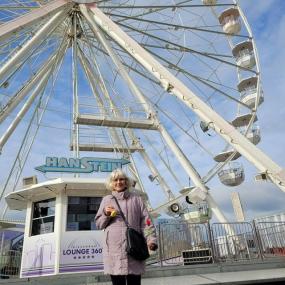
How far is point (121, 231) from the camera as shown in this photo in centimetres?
369

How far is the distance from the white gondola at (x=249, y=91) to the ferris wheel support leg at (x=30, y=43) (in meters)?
9.19

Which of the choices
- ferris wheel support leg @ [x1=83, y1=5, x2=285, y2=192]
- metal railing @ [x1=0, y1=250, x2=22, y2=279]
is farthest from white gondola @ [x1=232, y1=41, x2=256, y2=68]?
metal railing @ [x1=0, y1=250, x2=22, y2=279]

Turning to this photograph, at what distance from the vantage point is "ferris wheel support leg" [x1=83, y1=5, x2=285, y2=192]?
1049 centimetres

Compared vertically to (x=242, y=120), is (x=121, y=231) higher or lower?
lower

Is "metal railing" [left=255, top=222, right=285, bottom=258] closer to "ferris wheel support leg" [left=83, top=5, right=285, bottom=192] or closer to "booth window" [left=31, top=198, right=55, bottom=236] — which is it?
"ferris wheel support leg" [left=83, top=5, right=285, bottom=192]

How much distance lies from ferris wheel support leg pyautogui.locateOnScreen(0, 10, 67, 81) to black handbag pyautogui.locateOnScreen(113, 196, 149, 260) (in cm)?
1029

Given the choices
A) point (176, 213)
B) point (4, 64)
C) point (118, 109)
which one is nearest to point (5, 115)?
point (4, 64)

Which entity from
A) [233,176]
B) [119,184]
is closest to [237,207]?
[233,176]

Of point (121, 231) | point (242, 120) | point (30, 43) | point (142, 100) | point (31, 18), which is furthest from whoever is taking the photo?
point (242, 120)

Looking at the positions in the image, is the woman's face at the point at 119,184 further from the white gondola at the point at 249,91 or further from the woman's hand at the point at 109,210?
the white gondola at the point at 249,91

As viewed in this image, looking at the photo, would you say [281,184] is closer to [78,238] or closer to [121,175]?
[78,238]

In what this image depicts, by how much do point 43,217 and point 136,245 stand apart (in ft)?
26.6

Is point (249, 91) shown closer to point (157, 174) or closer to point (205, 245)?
point (157, 174)

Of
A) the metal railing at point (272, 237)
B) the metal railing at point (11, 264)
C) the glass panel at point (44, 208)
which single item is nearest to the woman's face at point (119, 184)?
the glass panel at point (44, 208)
